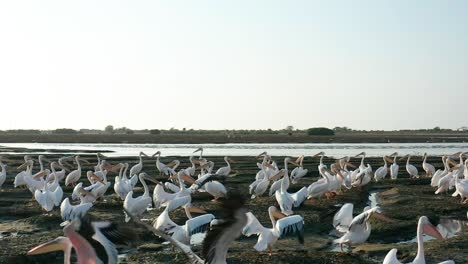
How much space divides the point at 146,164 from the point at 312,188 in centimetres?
1256

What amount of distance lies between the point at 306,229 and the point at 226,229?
7.24 m

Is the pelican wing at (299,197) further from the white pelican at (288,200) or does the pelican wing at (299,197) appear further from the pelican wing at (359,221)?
the pelican wing at (359,221)

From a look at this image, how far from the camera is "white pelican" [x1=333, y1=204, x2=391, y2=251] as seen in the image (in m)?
8.69

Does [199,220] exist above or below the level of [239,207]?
below

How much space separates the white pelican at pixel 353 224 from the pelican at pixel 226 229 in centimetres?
495

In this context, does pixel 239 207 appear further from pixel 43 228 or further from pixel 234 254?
pixel 43 228

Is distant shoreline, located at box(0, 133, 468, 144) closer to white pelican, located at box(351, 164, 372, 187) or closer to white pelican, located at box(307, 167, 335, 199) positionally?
white pelican, located at box(351, 164, 372, 187)

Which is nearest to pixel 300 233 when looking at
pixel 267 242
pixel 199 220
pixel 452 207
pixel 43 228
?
pixel 267 242

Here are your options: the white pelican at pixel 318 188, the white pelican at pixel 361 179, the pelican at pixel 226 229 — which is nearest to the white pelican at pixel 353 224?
the white pelican at pixel 318 188

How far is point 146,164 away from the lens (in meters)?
25.5

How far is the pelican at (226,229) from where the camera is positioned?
12.8 ft

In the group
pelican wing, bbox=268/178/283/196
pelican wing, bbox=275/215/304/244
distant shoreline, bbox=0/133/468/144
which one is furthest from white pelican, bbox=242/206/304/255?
distant shoreline, bbox=0/133/468/144

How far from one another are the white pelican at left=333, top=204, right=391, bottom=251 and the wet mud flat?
0.64 ft

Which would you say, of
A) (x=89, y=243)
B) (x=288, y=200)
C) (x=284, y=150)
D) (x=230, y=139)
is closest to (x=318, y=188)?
(x=288, y=200)
